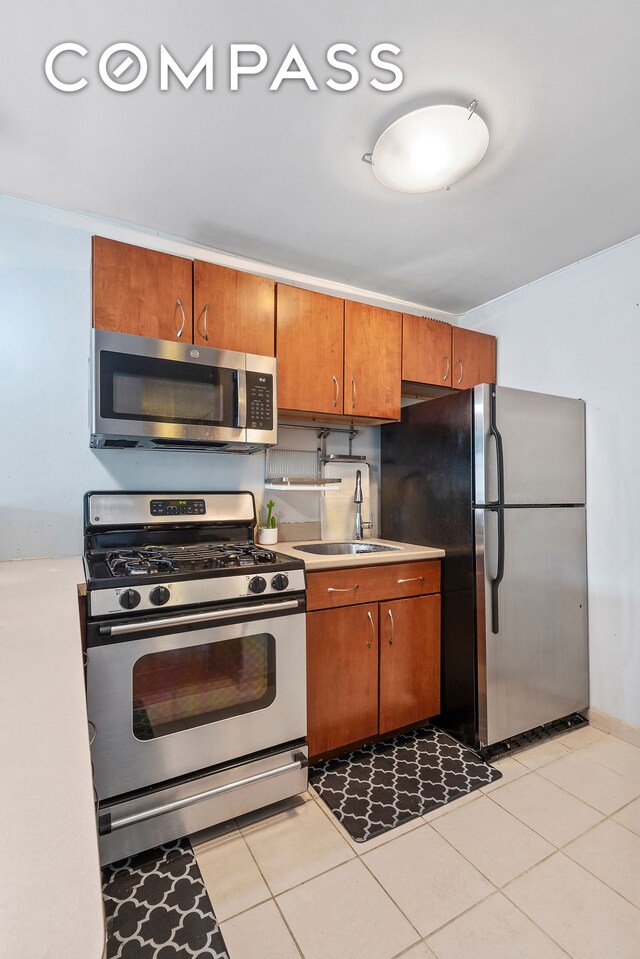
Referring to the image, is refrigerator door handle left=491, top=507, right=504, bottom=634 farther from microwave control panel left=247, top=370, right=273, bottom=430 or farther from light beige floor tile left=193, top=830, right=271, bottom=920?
light beige floor tile left=193, top=830, right=271, bottom=920

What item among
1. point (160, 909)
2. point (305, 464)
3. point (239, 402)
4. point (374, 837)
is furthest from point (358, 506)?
point (160, 909)

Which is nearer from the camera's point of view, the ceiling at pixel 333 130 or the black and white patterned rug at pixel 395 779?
the ceiling at pixel 333 130

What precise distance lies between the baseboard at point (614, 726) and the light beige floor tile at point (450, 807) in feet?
3.02

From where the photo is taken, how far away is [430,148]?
1.55 metres

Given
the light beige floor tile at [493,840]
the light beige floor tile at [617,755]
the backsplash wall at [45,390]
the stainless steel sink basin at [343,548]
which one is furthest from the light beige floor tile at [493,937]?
the backsplash wall at [45,390]

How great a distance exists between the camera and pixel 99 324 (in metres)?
1.92

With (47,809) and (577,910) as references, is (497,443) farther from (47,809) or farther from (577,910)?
(47,809)

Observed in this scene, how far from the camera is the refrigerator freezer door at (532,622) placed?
2170 millimetres

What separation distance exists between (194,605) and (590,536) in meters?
2.07

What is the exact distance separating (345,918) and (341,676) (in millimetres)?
828

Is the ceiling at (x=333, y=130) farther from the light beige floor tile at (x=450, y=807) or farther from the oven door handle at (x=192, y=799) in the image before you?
the light beige floor tile at (x=450, y=807)

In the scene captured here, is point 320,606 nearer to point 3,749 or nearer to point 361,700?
point 361,700

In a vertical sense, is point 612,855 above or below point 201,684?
below

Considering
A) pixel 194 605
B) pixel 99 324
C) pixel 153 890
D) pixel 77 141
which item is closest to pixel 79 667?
pixel 194 605
